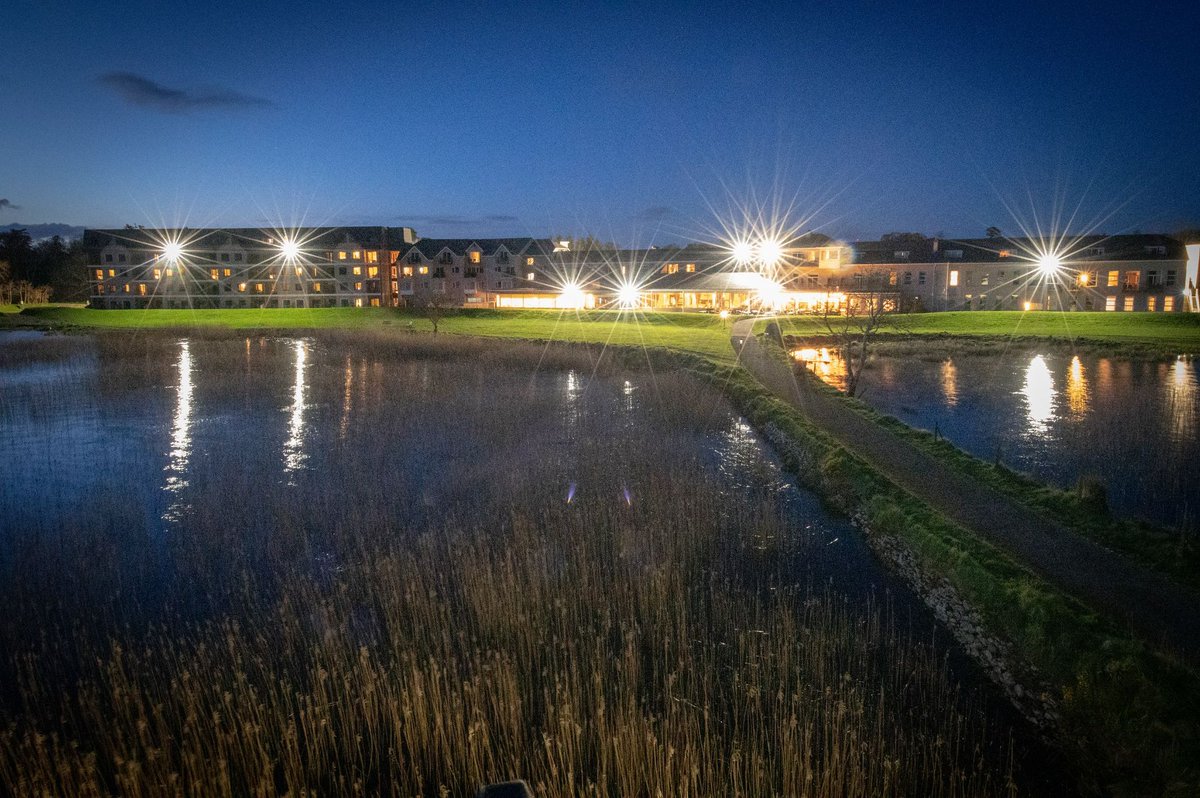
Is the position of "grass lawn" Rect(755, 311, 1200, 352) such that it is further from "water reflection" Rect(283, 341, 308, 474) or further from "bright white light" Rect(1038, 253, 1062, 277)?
"water reflection" Rect(283, 341, 308, 474)

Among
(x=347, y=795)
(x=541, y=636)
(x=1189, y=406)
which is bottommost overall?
(x=347, y=795)

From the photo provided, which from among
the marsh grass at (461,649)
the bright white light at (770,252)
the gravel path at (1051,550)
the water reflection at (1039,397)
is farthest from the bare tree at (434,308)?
the gravel path at (1051,550)

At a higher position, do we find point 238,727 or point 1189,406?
point 1189,406

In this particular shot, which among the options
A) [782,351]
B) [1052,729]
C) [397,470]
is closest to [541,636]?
[1052,729]

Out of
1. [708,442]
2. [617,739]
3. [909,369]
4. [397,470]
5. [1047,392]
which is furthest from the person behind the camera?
[909,369]

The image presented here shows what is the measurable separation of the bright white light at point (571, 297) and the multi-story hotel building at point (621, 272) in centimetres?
12

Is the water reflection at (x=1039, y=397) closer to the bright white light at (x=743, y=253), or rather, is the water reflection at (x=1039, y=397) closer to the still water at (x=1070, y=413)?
the still water at (x=1070, y=413)

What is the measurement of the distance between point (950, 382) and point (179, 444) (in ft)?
90.7

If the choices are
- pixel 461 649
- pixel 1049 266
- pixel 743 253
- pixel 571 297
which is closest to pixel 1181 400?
pixel 461 649

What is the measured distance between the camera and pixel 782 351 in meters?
37.2

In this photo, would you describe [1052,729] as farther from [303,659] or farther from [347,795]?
[303,659]

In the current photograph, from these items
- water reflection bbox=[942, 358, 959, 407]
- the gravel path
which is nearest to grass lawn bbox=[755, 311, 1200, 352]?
water reflection bbox=[942, 358, 959, 407]

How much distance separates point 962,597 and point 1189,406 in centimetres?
1902

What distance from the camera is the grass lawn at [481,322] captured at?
45.9 metres
